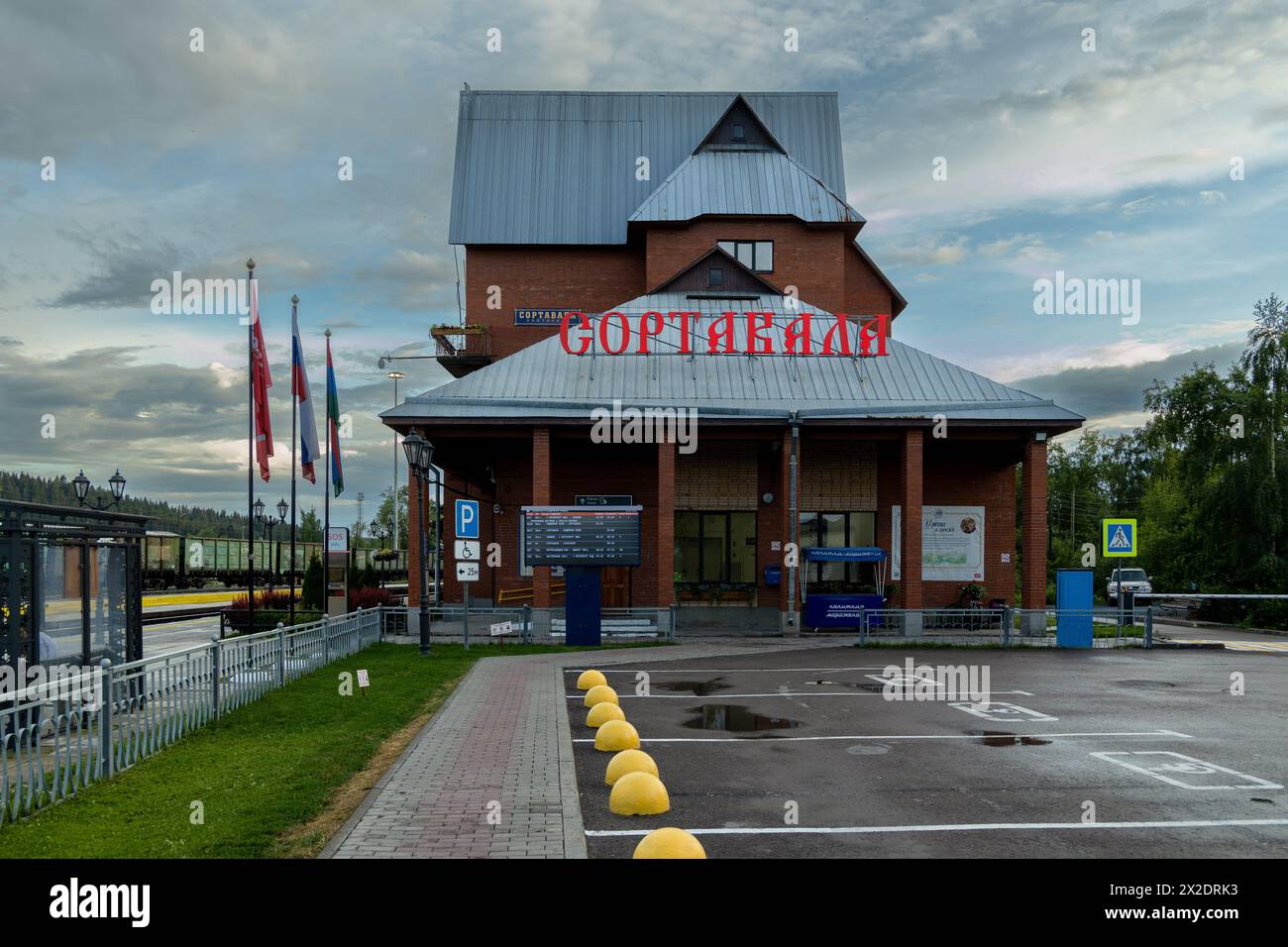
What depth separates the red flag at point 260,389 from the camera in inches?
961

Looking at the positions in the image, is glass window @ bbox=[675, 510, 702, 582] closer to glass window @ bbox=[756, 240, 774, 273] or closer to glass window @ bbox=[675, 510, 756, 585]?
glass window @ bbox=[675, 510, 756, 585]

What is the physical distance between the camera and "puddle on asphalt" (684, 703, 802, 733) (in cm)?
1300

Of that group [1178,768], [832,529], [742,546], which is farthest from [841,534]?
[1178,768]

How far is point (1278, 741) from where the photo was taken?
12141mm

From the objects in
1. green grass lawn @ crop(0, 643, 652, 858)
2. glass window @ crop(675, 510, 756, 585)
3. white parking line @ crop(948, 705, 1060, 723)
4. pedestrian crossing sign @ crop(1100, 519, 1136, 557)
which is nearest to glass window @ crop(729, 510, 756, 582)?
glass window @ crop(675, 510, 756, 585)

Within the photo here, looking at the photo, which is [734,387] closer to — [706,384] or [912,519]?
[706,384]

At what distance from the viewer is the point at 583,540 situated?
23.5m

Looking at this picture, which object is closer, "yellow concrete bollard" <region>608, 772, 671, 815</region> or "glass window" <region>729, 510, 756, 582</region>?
"yellow concrete bollard" <region>608, 772, 671, 815</region>

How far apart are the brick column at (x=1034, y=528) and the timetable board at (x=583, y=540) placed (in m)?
11.2

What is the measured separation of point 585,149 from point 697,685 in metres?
29.3

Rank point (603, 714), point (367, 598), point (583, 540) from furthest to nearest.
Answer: point (367, 598) → point (583, 540) → point (603, 714)

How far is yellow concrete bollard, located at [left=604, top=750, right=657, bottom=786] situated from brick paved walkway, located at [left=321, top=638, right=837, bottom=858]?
39 cm

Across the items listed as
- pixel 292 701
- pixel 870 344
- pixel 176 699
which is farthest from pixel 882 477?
pixel 176 699
